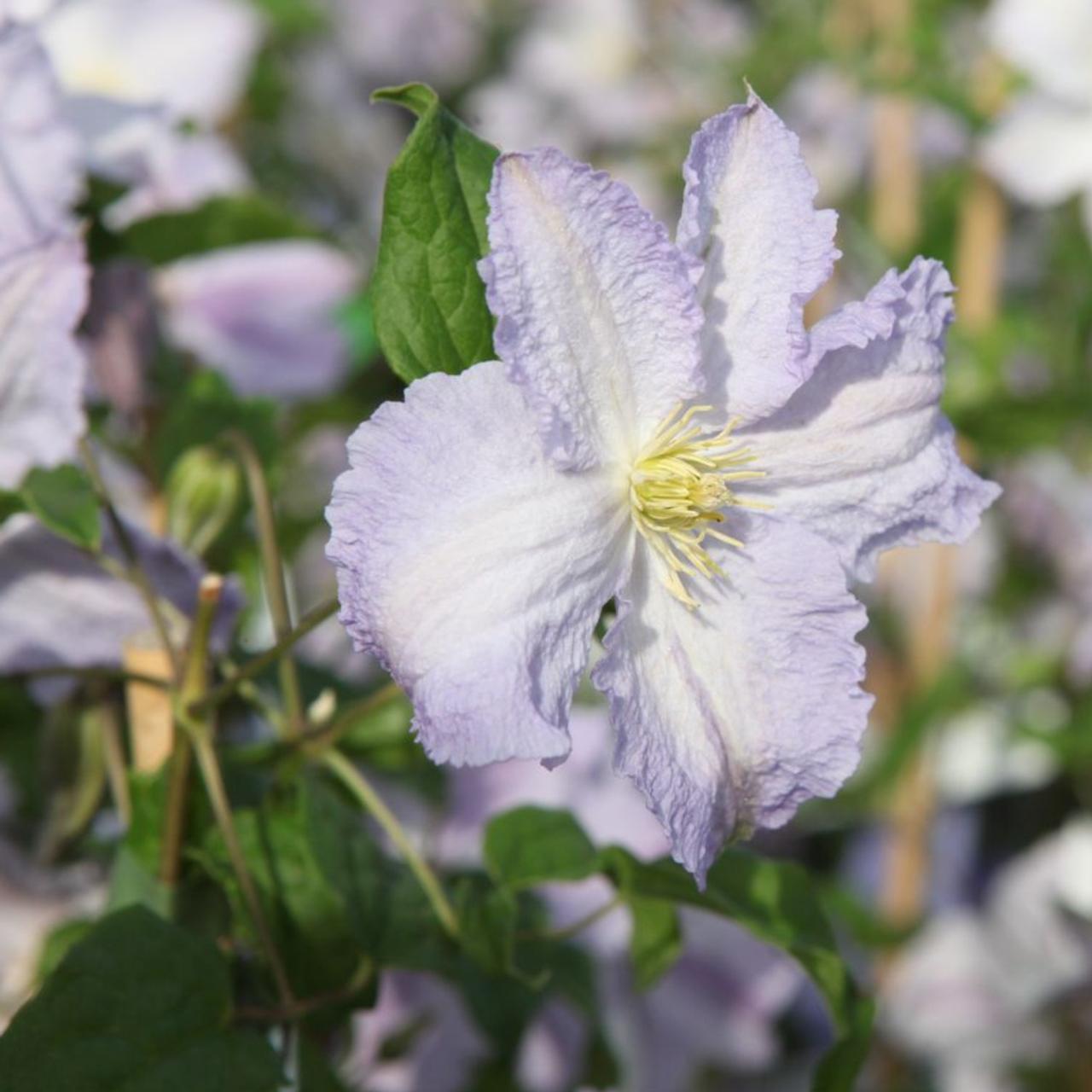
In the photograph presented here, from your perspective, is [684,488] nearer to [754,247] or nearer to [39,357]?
[754,247]

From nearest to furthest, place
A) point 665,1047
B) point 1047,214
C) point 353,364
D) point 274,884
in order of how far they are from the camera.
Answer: point 274,884 → point 665,1047 → point 353,364 → point 1047,214

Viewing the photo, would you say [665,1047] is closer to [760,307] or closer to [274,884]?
[274,884]

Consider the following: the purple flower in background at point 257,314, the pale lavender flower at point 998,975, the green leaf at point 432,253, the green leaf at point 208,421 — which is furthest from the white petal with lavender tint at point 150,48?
the pale lavender flower at point 998,975

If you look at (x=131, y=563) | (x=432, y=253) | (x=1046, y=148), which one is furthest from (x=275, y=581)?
(x=1046, y=148)

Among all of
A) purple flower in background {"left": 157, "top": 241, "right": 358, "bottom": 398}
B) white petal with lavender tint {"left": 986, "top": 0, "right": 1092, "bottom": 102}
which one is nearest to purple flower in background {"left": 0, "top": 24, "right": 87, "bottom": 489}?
purple flower in background {"left": 157, "top": 241, "right": 358, "bottom": 398}

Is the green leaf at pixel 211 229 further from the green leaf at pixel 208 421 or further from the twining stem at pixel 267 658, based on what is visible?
the twining stem at pixel 267 658

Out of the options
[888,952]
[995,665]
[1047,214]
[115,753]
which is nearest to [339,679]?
[115,753]
